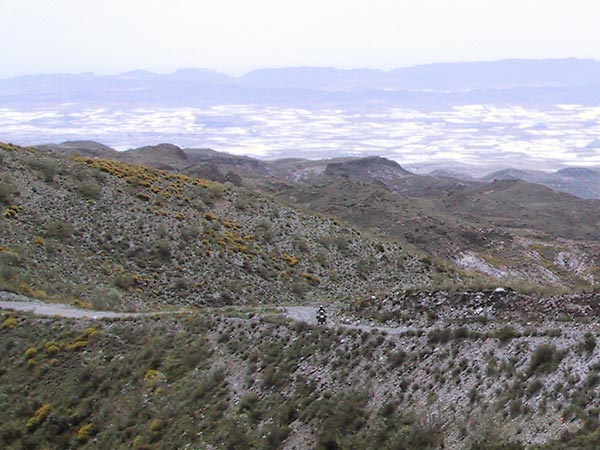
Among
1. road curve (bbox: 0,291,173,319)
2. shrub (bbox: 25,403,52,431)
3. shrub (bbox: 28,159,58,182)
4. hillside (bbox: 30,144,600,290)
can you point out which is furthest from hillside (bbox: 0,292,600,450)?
shrub (bbox: 28,159,58,182)

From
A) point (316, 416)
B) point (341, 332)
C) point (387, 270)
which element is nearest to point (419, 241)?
point (387, 270)

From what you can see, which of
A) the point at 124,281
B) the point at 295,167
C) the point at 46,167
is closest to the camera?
the point at 124,281

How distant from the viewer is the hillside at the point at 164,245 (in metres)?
26.7

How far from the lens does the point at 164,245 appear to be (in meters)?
30.2

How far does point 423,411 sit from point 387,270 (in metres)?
22.7

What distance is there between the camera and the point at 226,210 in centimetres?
3791

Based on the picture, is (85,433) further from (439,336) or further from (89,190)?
(89,190)

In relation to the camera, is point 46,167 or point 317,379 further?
point 46,167

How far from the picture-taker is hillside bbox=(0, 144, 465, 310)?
26.7 meters

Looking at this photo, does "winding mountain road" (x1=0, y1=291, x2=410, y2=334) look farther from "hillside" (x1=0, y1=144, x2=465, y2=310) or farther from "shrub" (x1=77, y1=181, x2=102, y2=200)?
"shrub" (x1=77, y1=181, x2=102, y2=200)

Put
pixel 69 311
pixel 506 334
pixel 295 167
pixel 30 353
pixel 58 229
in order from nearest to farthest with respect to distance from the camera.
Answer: pixel 506 334 → pixel 30 353 → pixel 69 311 → pixel 58 229 → pixel 295 167

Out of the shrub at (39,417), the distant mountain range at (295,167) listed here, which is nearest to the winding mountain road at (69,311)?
the shrub at (39,417)

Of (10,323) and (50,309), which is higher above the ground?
(10,323)

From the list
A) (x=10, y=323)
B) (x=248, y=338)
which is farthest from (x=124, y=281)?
(x=248, y=338)
